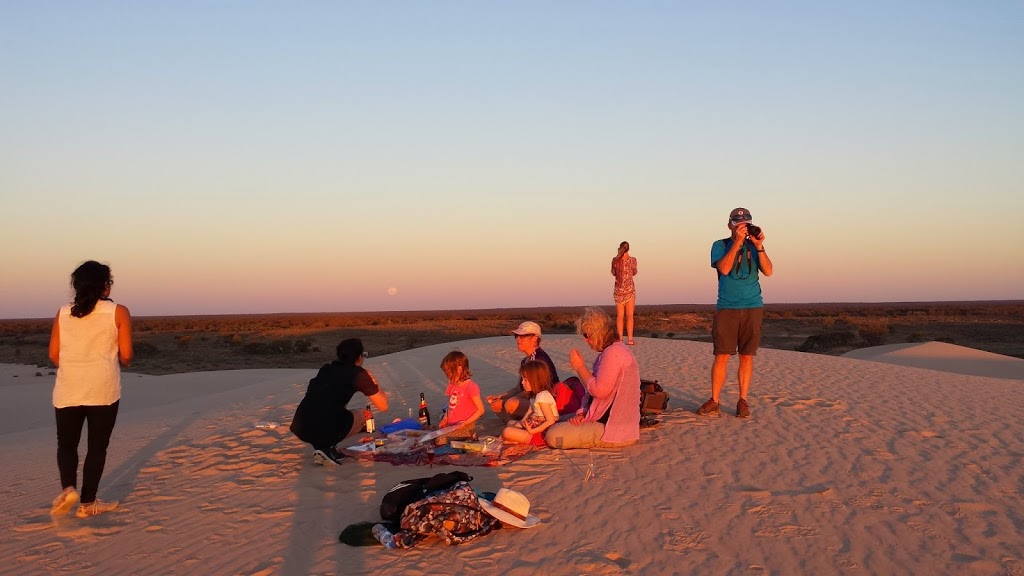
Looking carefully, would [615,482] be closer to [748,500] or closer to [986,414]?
[748,500]

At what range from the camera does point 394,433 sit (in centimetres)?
824

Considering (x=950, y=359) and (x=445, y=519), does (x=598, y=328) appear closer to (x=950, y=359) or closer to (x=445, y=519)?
(x=445, y=519)

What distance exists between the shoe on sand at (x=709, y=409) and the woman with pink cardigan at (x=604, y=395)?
181 centimetres

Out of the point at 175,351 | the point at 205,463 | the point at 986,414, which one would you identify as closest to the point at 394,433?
the point at 205,463

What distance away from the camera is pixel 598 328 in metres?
7.42

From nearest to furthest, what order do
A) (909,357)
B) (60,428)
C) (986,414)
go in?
(60,428) < (986,414) < (909,357)

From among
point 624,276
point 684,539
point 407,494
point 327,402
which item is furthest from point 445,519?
point 624,276

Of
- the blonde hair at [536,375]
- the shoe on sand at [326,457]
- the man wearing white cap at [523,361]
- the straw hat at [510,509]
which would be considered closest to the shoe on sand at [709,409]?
the man wearing white cap at [523,361]

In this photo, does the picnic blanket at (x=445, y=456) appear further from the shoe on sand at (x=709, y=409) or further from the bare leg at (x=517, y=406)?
the shoe on sand at (x=709, y=409)

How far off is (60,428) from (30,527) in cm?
90

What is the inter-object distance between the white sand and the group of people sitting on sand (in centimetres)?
23

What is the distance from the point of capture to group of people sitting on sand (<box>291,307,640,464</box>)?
24.4 ft

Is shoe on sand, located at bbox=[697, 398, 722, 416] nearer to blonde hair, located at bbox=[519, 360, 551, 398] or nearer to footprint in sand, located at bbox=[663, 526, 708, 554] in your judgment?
blonde hair, located at bbox=[519, 360, 551, 398]

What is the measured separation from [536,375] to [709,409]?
8.16 ft
